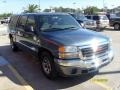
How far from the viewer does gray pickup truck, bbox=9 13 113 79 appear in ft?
19.3

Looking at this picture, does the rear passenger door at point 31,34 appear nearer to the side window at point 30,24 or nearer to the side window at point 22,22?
the side window at point 30,24

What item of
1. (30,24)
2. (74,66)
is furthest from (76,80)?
(30,24)

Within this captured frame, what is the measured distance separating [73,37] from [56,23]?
1.37m

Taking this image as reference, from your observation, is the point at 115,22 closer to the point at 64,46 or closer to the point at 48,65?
the point at 48,65

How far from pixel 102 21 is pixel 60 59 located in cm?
1841

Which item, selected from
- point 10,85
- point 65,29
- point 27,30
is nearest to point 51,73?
point 10,85

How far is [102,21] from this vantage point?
77.6ft

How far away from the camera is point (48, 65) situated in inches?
257

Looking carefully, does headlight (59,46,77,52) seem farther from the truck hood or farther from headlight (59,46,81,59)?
the truck hood

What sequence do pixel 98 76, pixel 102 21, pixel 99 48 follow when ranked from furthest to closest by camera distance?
pixel 102 21 < pixel 98 76 < pixel 99 48

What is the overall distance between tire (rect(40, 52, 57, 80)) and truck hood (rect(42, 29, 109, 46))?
494 millimetres

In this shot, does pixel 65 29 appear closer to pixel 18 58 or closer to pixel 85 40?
pixel 85 40

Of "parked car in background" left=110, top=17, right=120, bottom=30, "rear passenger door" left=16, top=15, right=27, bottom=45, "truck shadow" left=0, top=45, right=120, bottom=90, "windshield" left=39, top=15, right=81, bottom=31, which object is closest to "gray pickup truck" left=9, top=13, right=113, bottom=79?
"windshield" left=39, top=15, right=81, bottom=31

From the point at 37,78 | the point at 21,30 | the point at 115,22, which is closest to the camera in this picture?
the point at 37,78
